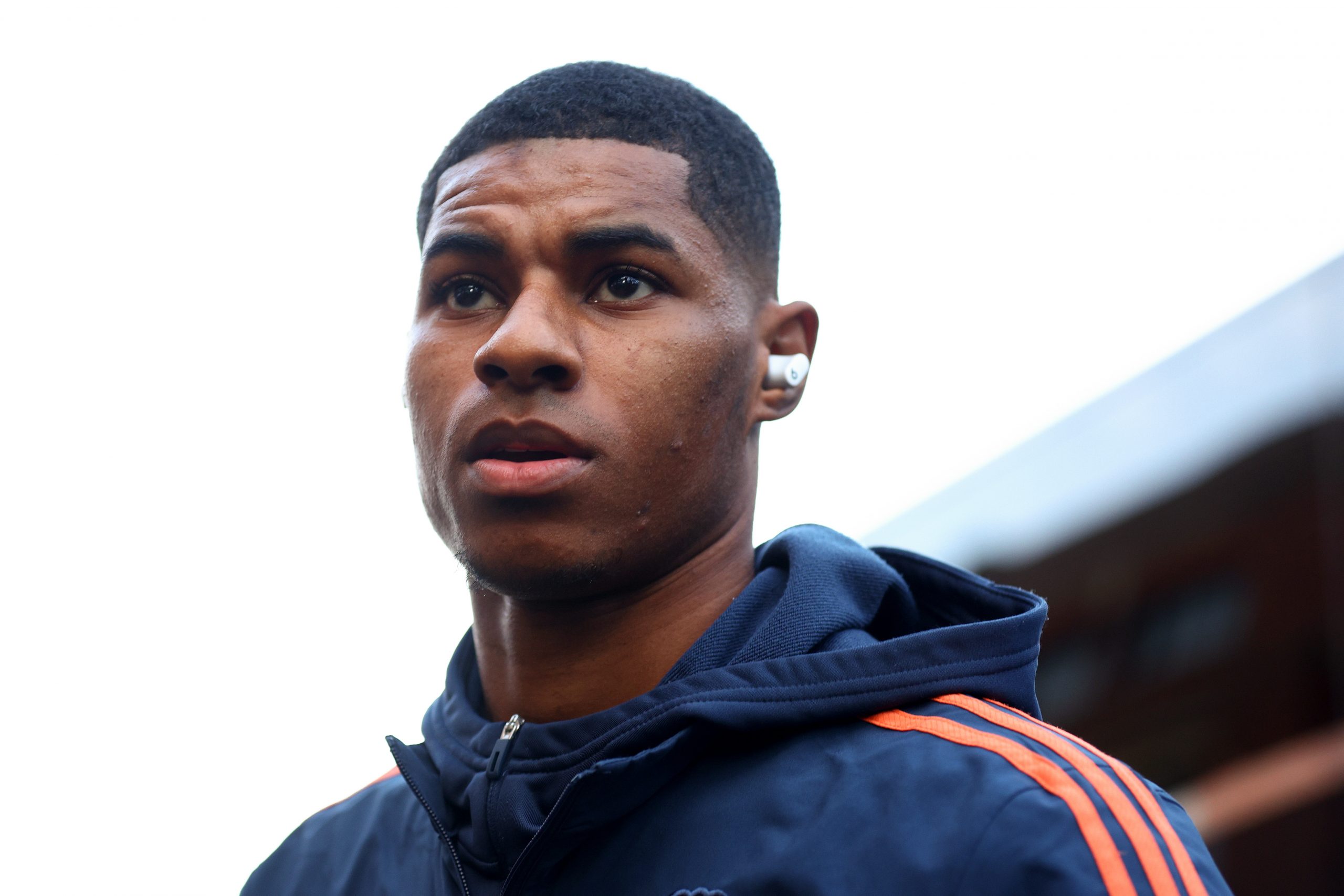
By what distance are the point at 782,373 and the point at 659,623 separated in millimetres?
657

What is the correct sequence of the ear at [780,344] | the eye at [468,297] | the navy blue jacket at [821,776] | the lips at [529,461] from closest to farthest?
the navy blue jacket at [821,776]
the lips at [529,461]
the eye at [468,297]
the ear at [780,344]

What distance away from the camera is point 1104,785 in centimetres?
177

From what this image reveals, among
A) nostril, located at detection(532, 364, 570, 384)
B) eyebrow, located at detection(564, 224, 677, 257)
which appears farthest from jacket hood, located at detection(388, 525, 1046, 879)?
eyebrow, located at detection(564, 224, 677, 257)

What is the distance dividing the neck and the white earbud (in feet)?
1.32

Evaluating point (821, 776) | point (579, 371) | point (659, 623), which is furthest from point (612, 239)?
point (821, 776)

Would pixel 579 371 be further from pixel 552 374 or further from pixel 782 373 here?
pixel 782 373

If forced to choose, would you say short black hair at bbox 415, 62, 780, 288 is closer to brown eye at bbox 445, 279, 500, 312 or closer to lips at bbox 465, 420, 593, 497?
brown eye at bbox 445, 279, 500, 312

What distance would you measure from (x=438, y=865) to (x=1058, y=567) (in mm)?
8984

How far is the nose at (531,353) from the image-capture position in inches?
88.2

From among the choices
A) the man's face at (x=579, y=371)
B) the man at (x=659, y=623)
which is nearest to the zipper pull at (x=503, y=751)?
the man at (x=659, y=623)

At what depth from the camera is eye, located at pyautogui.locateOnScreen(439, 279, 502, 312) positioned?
100.0 inches

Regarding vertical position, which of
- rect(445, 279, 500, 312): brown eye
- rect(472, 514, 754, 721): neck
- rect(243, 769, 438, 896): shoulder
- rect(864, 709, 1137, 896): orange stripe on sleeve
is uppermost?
rect(445, 279, 500, 312): brown eye

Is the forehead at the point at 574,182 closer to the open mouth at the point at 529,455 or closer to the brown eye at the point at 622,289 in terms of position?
the brown eye at the point at 622,289

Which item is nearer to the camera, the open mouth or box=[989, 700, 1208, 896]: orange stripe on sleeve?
box=[989, 700, 1208, 896]: orange stripe on sleeve
